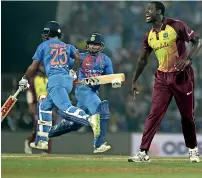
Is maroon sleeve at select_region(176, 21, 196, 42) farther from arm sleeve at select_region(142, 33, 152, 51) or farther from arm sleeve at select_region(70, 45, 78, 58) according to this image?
arm sleeve at select_region(70, 45, 78, 58)

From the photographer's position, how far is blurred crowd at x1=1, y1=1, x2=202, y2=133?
840 inches

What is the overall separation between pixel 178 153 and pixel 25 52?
540cm

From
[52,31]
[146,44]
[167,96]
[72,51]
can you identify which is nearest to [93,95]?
[72,51]

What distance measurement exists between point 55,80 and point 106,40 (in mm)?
10217

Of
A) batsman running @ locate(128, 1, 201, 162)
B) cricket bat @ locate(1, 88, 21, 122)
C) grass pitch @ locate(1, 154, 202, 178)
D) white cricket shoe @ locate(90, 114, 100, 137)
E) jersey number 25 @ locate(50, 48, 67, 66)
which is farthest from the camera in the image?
jersey number 25 @ locate(50, 48, 67, 66)

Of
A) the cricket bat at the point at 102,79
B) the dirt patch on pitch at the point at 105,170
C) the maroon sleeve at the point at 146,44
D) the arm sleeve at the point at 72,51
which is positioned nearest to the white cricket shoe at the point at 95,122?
the cricket bat at the point at 102,79

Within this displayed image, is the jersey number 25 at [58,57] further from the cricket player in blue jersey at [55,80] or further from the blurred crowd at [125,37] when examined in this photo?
the blurred crowd at [125,37]

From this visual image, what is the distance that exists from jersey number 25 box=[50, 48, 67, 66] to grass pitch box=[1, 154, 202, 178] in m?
2.35

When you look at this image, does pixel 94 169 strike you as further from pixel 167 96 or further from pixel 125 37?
pixel 125 37

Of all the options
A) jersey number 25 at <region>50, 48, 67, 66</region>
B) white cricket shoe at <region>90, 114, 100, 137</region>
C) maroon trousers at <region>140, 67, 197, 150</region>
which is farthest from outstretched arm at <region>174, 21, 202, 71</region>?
jersey number 25 at <region>50, 48, 67, 66</region>

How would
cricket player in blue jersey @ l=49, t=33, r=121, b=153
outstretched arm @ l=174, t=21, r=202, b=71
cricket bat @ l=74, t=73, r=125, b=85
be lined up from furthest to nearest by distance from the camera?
1. cricket player in blue jersey @ l=49, t=33, r=121, b=153
2. cricket bat @ l=74, t=73, r=125, b=85
3. outstretched arm @ l=174, t=21, r=202, b=71

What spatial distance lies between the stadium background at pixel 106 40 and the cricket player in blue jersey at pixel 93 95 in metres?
7.25

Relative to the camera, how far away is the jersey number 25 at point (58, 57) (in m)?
12.5

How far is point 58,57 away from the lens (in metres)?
12.6
